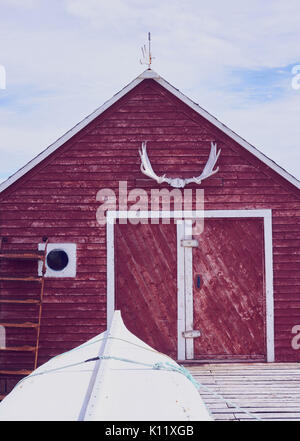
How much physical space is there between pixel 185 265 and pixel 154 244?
2.30 feet

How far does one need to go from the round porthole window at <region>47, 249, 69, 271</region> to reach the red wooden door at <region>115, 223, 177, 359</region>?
3.23ft

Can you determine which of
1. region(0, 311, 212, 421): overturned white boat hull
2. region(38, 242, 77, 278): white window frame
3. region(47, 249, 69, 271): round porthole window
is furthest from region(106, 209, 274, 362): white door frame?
region(0, 311, 212, 421): overturned white boat hull

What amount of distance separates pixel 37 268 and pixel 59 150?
224 cm

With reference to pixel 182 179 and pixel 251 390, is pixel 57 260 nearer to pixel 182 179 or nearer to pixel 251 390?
pixel 182 179

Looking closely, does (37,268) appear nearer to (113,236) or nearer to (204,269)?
(113,236)

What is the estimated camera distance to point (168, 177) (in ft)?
31.3

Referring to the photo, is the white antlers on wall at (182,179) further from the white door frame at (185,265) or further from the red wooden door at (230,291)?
the red wooden door at (230,291)

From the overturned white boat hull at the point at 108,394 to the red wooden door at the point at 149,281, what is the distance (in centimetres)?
361

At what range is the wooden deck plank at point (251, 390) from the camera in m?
6.57

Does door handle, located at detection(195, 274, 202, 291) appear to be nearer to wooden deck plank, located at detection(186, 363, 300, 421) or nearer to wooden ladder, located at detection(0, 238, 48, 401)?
wooden deck plank, located at detection(186, 363, 300, 421)

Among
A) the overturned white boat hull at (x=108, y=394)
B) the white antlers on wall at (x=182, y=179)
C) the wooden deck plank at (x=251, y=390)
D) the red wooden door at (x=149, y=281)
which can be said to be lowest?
the wooden deck plank at (x=251, y=390)

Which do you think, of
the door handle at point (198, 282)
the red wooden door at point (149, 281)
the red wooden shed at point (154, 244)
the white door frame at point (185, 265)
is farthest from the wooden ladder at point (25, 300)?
the door handle at point (198, 282)

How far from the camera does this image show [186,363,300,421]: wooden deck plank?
6.57 meters

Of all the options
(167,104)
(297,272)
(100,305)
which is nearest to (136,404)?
(100,305)
